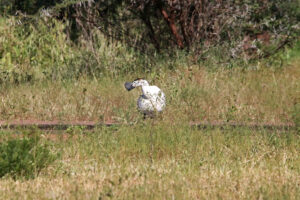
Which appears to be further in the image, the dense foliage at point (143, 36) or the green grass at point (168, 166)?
the dense foliage at point (143, 36)

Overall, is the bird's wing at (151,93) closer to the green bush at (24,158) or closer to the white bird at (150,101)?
the white bird at (150,101)

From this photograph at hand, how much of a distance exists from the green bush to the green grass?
10 centimetres

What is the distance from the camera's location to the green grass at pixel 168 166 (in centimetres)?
525

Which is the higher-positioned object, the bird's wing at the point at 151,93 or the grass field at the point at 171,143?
the bird's wing at the point at 151,93

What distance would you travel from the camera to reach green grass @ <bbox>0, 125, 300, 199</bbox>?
525 centimetres

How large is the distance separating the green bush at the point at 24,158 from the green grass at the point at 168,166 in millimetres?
103

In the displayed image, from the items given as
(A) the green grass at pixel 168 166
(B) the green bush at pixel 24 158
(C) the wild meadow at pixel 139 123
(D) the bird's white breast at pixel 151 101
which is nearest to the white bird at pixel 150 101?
(D) the bird's white breast at pixel 151 101

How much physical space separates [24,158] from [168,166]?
1444mm

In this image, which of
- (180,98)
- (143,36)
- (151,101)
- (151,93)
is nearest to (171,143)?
(151,101)

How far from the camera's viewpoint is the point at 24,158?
6191 mm

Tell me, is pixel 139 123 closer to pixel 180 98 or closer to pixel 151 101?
pixel 151 101

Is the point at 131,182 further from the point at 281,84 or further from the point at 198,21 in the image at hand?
the point at 198,21

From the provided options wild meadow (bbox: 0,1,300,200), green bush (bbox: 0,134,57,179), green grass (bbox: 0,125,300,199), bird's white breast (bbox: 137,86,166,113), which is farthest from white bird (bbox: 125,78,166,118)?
green bush (bbox: 0,134,57,179)

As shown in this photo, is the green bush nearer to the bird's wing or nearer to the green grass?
the green grass
